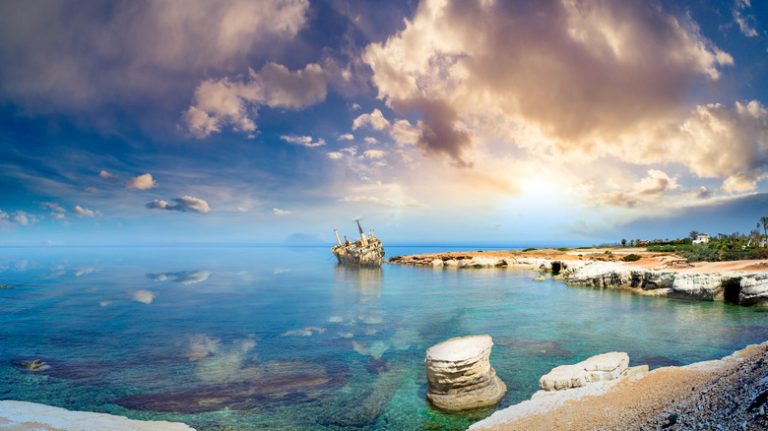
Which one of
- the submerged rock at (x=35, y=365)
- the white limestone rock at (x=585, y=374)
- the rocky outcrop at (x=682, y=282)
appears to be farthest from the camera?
the rocky outcrop at (x=682, y=282)

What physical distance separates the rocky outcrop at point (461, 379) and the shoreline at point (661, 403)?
234 cm

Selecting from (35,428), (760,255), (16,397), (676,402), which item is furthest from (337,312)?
(760,255)

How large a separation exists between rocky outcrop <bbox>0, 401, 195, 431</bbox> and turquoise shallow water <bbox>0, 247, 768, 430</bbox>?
2408 mm

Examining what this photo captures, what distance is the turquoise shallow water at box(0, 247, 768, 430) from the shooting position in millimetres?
16812

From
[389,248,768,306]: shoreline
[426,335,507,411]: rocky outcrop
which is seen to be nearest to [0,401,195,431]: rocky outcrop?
[426,335,507,411]: rocky outcrop

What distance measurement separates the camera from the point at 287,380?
65.8 feet

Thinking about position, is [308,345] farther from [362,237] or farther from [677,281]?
[362,237]

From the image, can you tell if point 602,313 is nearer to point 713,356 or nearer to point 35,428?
point 713,356

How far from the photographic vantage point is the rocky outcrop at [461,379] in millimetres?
16109

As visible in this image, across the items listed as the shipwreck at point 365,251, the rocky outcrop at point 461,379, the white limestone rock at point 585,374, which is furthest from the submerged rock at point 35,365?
the shipwreck at point 365,251

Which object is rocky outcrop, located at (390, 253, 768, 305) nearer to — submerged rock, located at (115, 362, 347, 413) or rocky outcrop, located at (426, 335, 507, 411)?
rocky outcrop, located at (426, 335, 507, 411)

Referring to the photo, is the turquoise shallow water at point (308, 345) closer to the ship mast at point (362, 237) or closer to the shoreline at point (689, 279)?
the shoreline at point (689, 279)

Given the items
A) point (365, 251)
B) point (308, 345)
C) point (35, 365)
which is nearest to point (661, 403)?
point (308, 345)

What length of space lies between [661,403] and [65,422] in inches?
818
